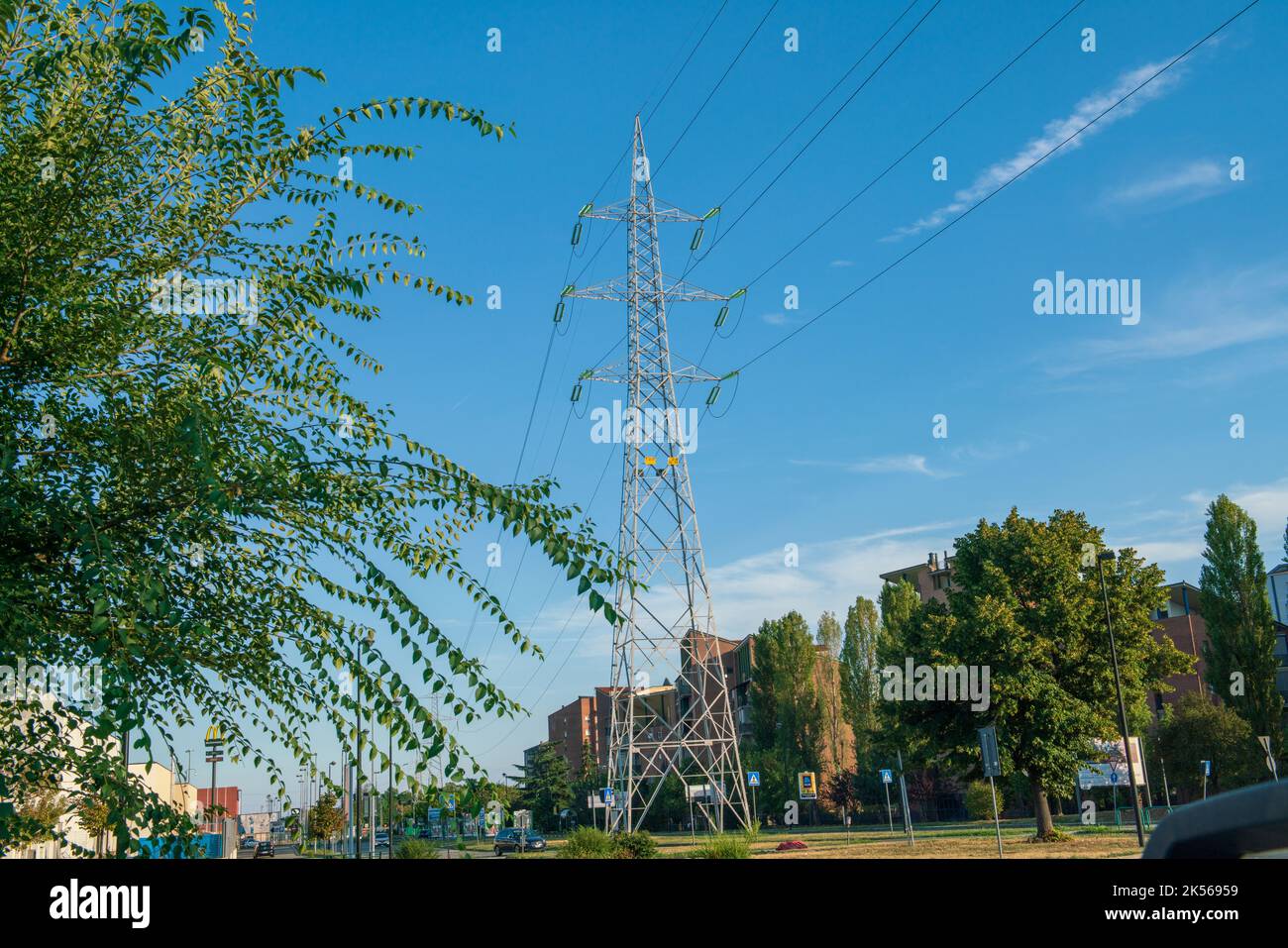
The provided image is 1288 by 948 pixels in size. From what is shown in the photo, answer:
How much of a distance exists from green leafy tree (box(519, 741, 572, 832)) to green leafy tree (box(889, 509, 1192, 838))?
70.2m

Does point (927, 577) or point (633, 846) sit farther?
point (927, 577)

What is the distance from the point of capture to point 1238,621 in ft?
212

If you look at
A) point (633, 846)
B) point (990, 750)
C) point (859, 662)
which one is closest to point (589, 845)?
point (633, 846)

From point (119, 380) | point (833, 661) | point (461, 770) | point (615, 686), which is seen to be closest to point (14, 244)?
point (119, 380)

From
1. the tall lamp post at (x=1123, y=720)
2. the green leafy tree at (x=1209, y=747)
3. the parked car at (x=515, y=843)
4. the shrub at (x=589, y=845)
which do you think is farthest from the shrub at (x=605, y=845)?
the green leafy tree at (x=1209, y=747)

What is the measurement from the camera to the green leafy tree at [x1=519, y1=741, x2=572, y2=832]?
107062 millimetres

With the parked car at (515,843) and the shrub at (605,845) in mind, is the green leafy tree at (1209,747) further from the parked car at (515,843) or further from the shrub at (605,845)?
the parked car at (515,843)

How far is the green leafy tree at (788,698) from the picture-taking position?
85000 millimetres

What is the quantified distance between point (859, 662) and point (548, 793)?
40.0m

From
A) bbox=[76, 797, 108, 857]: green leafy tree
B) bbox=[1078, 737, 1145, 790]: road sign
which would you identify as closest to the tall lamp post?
bbox=[1078, 737, 1145, 790]: road sign

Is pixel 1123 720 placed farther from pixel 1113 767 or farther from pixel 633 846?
pixel 633 846
